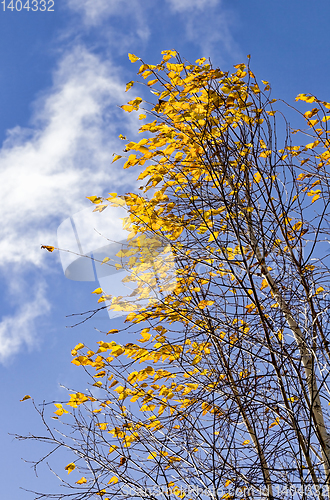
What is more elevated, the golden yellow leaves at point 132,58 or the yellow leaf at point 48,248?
the golden yellow leaves at point 132,58

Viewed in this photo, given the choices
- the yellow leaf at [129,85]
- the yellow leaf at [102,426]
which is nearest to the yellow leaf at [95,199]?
the yellow leaf at [129,85]

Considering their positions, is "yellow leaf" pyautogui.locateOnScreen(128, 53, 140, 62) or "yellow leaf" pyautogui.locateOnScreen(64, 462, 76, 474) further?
"yellow leaf" pyautogui.locateOnScreen(64, 462, 76, 474)

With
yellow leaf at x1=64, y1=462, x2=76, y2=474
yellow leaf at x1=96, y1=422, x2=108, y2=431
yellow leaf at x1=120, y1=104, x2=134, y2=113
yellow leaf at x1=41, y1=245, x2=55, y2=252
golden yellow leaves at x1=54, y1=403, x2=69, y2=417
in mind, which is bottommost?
yellow leaf at x1=64, y1=462, x2=76, y2=474

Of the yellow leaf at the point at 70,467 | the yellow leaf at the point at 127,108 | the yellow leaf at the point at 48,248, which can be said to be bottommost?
the yellow leaf at the point at 70,467

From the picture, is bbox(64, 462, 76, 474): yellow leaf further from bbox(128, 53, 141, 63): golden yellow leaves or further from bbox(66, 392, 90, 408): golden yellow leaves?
bbox(128, 53, 141, 63): golden yellow leaves

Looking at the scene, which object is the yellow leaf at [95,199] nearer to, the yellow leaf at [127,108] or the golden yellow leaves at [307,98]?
the yellow leaf at [127,108]

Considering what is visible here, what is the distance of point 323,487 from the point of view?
2.85m

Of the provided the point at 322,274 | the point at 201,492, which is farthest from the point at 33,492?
the point at 322,274

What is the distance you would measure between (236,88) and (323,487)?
3.27 metres

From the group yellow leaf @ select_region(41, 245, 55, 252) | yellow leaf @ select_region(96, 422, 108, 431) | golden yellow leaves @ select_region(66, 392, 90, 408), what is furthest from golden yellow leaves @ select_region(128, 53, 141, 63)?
yellow leaf @ select_region(96, 422, 108, 431)

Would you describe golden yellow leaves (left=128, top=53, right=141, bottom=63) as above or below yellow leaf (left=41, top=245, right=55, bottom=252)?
above

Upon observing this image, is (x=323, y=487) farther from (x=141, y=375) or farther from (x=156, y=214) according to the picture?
(x=156, y=214)

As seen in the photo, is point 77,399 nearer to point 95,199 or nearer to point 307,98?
point 95,199

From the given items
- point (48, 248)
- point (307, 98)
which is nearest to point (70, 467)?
point (48, 248)
